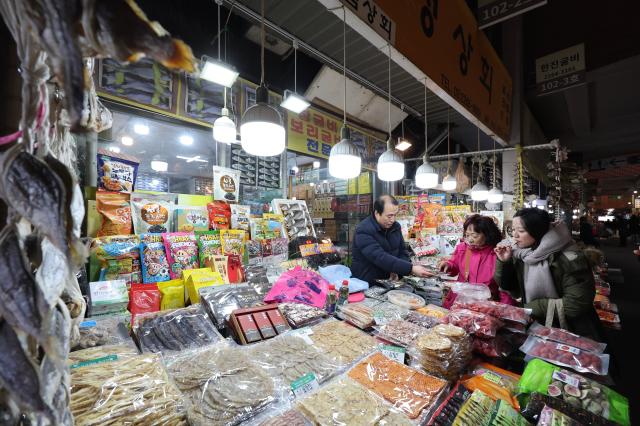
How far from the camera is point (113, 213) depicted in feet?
9.41

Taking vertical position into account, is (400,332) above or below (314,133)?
below

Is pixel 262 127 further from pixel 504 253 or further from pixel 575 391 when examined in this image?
pixel 504 253

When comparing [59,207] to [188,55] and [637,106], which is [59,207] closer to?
[188,55]

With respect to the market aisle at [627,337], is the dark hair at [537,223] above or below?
above

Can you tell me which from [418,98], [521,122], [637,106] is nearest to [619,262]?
[637,106]

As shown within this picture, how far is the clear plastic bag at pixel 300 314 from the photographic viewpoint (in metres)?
2.03

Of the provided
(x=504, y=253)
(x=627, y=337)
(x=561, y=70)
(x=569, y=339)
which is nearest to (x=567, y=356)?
(x=569, y=339)

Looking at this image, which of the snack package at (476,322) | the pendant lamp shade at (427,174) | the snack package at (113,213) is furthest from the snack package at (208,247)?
the pendant lamp shade at (427,174)

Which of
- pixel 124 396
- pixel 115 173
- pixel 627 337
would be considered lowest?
pixel 627 337

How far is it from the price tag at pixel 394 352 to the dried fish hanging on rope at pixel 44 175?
160cm

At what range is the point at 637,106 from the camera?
360 inches

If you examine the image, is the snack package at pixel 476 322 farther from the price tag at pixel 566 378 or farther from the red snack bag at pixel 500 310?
the price tag at pixel 566 378

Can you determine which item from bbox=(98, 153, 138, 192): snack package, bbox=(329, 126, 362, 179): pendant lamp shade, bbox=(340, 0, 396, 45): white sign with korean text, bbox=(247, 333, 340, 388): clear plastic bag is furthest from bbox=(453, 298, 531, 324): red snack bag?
bbox=(98, 153, 138, 192): snack package

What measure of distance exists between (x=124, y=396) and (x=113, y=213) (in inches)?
93.8
